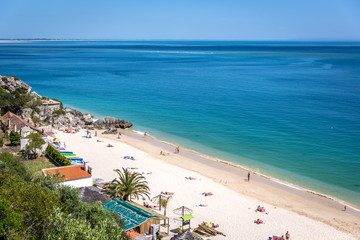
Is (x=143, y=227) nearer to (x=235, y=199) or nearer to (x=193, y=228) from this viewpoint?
(x=193, y=228)

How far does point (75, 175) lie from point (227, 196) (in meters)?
13.4

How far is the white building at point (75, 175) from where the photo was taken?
2520 centimetres

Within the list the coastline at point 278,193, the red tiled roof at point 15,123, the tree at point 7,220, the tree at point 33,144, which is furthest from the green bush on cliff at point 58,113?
the tree at point 7,220

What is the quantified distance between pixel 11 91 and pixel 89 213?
4225 centimetres

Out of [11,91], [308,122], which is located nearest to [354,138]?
[308,122]

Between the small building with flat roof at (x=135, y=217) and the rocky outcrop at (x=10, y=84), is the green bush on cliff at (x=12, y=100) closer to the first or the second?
the rocky outcrop at (x=10, y=84)

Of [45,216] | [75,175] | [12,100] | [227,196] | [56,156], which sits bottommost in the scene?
[227,196]

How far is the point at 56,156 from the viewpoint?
31.4 metres

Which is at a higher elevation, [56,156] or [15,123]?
[15,123]

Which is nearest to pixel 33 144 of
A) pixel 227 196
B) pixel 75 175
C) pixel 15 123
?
pixel 75 175

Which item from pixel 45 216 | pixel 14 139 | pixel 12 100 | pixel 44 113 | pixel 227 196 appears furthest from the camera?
pixel 44 113

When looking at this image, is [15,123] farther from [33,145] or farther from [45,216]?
[45,216]

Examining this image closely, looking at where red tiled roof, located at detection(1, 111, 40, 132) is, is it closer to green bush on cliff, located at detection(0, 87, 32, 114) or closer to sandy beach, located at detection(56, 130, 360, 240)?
green bush on cliff, located at detection(0, 87, 32, 114)

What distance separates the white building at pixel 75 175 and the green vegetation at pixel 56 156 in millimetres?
2945
